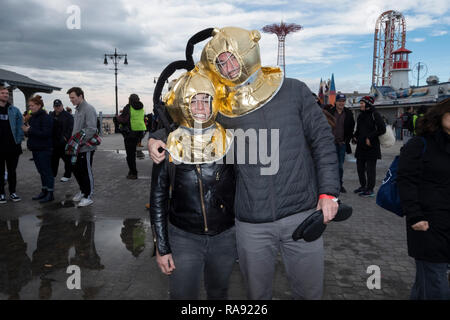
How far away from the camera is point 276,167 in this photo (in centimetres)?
196

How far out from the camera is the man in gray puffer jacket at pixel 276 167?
6.32 feet

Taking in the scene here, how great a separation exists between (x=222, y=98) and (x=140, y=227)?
132 inches

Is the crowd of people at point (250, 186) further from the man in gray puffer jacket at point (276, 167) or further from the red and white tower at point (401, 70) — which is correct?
the red and white tower at point (401, 70)

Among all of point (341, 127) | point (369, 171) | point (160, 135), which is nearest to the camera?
point (160, 135)

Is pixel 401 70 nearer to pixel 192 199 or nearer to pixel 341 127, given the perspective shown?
pixel 341 127

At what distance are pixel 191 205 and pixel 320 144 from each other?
896 mm

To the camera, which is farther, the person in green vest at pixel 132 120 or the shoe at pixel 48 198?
the person in green vest at pixel 132 120

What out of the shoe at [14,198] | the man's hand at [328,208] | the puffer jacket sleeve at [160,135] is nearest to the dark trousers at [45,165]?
the shoe at [14,198]

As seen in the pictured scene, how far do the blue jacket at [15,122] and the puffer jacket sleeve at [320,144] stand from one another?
5952 mm

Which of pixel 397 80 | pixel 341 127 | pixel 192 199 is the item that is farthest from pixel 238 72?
pixel 397 80
